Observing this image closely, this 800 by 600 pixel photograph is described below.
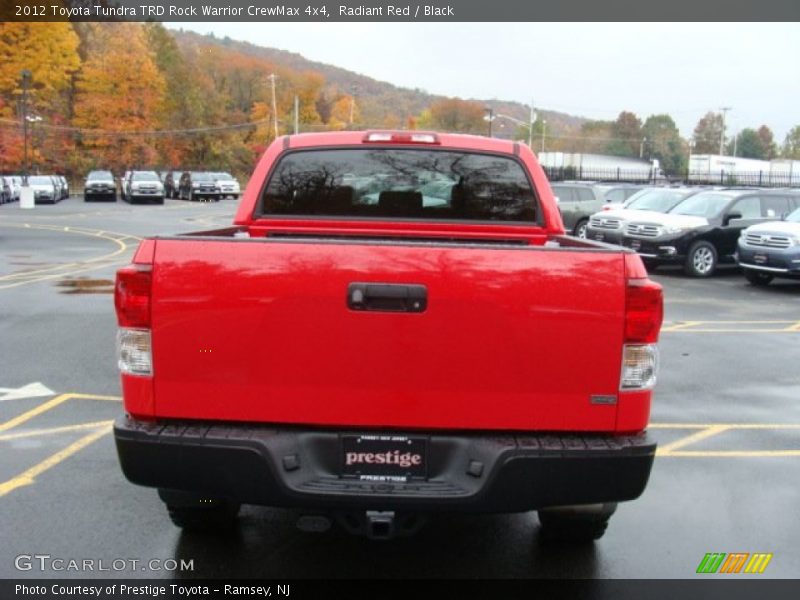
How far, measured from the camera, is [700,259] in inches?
696

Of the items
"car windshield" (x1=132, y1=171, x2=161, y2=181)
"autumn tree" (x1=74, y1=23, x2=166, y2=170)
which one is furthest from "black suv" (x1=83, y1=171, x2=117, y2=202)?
"autumn tree" (x1=74, y1=23, x2=166, y2=170)

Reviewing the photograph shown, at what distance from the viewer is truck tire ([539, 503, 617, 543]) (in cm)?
402

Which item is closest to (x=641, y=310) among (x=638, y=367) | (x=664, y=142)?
(x=638, y=367)

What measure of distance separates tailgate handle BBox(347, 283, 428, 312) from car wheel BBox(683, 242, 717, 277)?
15.6m

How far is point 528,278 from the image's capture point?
3227mm

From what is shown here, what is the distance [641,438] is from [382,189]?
2.43m

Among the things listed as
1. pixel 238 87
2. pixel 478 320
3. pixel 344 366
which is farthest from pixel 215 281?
pixel 238 87

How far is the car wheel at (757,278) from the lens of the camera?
53.7ft

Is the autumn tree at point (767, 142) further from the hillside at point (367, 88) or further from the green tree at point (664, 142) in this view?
the hillside at point (367, 88)

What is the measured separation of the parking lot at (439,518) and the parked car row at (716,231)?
5.77 metres

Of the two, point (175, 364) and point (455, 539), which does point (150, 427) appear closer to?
point (175, 364)

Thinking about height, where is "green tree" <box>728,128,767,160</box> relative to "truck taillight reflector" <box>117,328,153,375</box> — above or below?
above

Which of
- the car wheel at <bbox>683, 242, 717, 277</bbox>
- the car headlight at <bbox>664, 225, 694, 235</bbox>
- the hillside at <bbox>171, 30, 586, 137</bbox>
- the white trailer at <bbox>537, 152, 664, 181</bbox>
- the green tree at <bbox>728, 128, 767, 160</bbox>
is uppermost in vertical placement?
the hillside at <bbox>171, 30, 586, 137</bbox>

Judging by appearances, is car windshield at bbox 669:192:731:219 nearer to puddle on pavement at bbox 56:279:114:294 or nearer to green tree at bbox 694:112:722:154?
puddle on pavement at bbox 56:279:114:294
